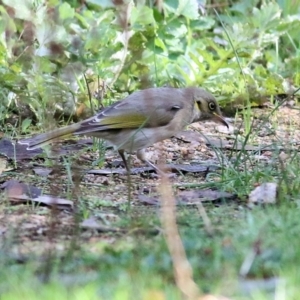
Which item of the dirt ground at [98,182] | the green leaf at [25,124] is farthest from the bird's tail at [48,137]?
the green leaf at [25,124]

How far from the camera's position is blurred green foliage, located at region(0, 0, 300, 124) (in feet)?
22.4

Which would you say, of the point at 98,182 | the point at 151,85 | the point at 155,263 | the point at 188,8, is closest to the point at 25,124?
the point at 151,85

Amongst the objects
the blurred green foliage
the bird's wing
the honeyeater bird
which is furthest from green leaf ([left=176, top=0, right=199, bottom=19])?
the bird's wing

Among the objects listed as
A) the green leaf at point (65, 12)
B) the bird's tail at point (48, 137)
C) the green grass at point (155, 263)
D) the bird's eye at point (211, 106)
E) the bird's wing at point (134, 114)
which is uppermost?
the green leaf at point (65, 12)

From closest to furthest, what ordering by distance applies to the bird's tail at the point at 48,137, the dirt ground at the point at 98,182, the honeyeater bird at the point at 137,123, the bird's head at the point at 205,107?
the dirt ground at the point at 98,182 → the bird's tail at the point at 48,137 → the honeyeater bird at the point at 137,123 → the bird's head at the point at 205,107

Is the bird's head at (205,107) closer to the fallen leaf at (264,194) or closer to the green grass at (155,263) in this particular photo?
the fallen leaf at (264,194)

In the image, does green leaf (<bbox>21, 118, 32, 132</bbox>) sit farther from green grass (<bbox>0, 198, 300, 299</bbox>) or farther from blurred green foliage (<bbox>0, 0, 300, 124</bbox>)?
green grass (<bbox>0, 198, 300, 299</bbox>)

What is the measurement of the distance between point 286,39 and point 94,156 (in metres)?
4.00

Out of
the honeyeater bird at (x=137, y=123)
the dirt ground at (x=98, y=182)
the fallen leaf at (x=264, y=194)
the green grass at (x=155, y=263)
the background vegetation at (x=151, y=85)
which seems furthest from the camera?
the honeyeater bird at (x=137, y=123)

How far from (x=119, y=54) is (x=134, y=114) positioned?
5.15 feet

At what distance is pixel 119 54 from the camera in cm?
762

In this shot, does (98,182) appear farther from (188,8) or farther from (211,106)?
(188,8)

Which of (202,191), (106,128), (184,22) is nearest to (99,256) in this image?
(202,191)

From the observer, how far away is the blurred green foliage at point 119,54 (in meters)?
6.82
